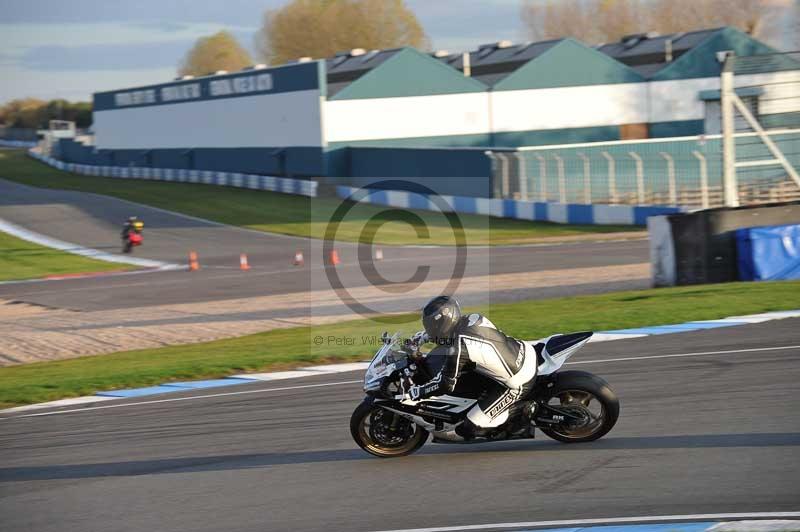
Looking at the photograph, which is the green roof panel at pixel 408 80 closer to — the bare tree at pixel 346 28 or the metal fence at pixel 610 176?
the metal fence at pixel 610 176

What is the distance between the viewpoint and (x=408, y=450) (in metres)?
8.81

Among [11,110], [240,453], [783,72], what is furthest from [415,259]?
[11,110]

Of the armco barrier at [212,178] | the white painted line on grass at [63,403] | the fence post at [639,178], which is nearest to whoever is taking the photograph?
the white painted line on grass at [63,403]

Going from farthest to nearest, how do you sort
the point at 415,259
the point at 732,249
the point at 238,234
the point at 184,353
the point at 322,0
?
1. the point at 322,0
2. the point at 238,234
3. the point at 415,259
4. the point at 732,249
5. the point at 184,353

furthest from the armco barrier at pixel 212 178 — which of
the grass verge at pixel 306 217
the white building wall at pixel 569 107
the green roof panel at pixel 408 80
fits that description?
the white building wall at pixel 569 107

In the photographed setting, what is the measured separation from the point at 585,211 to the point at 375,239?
25.7 ft

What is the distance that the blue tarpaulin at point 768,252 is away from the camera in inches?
750

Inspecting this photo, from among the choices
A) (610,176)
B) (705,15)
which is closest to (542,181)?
(610,176)

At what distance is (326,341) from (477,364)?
8.24 meters

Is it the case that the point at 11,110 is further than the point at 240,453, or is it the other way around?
the point at 11,110

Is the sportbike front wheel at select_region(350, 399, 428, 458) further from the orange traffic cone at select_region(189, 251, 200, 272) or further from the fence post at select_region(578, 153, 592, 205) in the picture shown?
the fence post at select_region(578, 153, 592, 205)

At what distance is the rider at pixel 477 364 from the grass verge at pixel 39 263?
82.5 ft

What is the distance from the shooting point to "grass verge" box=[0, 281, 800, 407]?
14.1 meters

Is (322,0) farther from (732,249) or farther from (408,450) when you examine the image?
(408,450)
